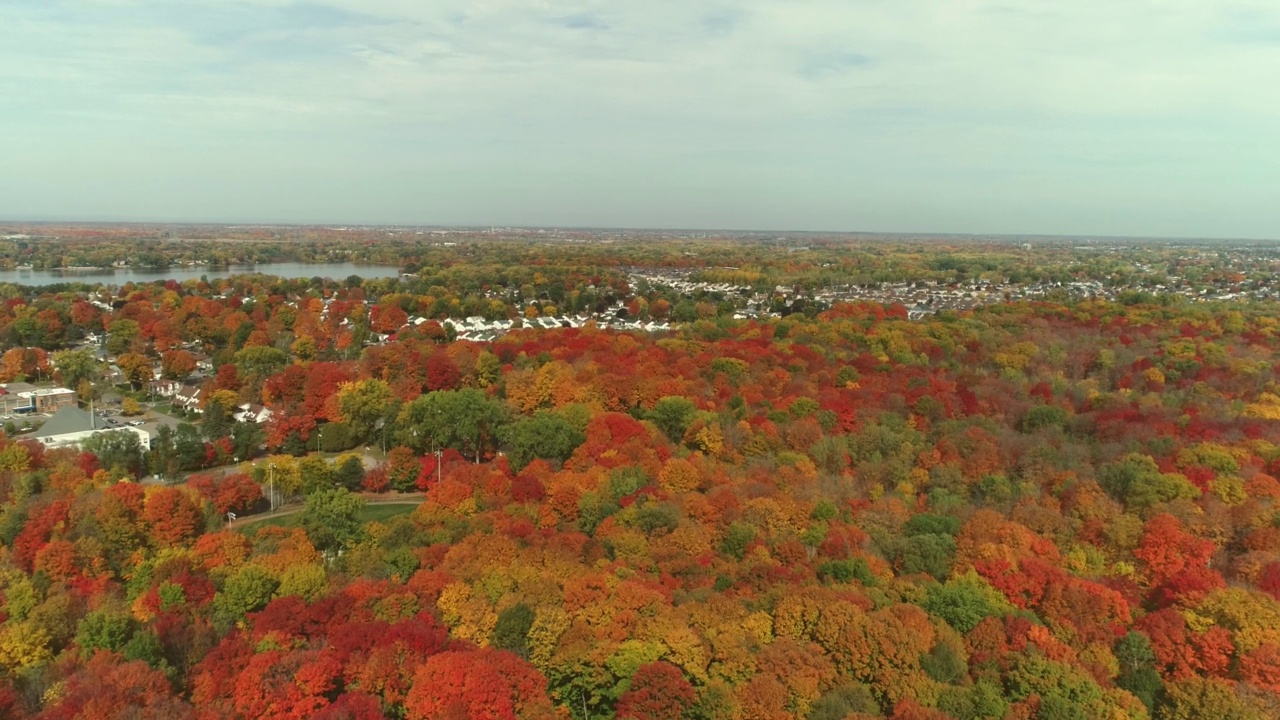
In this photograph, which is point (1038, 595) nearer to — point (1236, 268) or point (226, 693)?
point (226, 693)

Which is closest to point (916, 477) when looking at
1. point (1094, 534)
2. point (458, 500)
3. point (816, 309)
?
point (1094, 534)

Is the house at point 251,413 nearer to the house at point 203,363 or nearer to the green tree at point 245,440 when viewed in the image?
the green tree at point 245,440

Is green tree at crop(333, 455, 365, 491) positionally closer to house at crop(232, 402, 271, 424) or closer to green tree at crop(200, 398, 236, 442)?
green tree at crop(200, 398, 236, 442)

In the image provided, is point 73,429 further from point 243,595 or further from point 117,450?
point 243,595

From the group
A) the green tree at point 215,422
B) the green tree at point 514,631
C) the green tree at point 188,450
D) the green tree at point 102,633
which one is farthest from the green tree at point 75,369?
the green tree at point 514,631

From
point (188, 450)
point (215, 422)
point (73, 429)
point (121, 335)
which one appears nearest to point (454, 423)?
point (188, 450)
